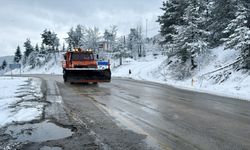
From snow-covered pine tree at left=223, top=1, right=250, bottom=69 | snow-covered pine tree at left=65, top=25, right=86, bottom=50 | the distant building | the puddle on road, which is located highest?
snow-covered pine tree at left=65, top=25, right=86, bottom=50

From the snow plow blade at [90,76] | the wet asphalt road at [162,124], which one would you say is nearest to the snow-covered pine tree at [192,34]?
the snow plow blade at [90,76]

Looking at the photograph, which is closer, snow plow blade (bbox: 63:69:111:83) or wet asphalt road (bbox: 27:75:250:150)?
wet asphalt road (bbox: 27:75:250:150)

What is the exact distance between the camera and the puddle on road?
28.0ft

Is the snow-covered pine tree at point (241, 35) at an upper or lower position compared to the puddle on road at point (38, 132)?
upper

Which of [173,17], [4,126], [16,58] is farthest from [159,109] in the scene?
[16,58]

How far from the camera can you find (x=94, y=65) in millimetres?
27141

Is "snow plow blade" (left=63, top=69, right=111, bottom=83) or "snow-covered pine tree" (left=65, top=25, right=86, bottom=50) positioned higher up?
"snow-covered pine tree" (left=65, top=25, right=86, bottom=50)

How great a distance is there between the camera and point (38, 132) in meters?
9.24

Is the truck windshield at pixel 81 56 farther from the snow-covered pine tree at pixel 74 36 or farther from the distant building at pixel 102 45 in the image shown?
the snow-covered pine tree at pixel 74 36

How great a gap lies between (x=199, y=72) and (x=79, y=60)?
1275cm

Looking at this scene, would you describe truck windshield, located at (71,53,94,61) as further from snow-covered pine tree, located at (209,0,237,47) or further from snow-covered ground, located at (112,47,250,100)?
snow-covered pine tree, located at (209,0,237,47)

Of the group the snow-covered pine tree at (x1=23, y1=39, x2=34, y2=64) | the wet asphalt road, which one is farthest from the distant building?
the wet asphalt road

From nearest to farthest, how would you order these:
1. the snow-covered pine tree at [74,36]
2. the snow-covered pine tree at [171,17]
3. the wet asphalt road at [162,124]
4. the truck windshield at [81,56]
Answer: the wet asphalt road at [162,124], the truck windshield at [81,56], the snow-covered pine tree at [171,17], the snow-covered pine tree at [74,36]

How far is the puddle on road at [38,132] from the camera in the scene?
28.0 feet
